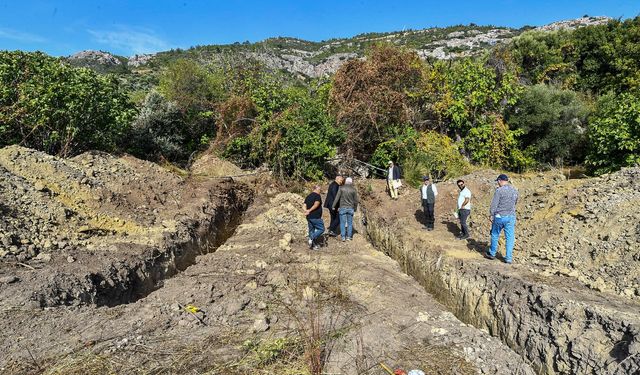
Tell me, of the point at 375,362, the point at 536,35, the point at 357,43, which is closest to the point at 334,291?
the point at 375,362

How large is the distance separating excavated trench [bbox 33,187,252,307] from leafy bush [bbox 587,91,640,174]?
504 inches

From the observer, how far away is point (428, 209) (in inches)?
418

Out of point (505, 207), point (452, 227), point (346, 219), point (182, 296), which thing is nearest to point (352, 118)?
point (452, 227)

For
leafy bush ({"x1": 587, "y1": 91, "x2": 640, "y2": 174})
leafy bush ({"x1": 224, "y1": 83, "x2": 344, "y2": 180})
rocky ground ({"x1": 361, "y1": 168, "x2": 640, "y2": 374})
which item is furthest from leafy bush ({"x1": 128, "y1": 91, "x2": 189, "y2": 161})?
leafy bush ({"x1": 587, "y1": 91, "x2": 640, "y2": 174})

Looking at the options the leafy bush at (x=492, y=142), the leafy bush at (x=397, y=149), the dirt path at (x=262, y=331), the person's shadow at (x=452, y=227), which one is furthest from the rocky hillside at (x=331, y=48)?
the dirt path at (x=262, y=331)

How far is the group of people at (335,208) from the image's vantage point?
8711 millimetres

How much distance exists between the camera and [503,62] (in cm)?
1792

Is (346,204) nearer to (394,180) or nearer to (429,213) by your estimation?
(429,213)

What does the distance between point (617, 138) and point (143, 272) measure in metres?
14.8

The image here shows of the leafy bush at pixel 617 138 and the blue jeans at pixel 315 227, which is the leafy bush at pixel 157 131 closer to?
the blue jeans at pixel 315 227

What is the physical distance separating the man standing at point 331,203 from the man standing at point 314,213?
0.79 m

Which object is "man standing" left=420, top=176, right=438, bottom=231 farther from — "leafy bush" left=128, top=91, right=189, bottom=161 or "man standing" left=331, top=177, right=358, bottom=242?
"leafy bush" left=128, top=91, right=189, bottom=161

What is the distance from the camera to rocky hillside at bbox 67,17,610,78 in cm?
4750

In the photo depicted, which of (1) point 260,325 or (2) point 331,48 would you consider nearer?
(1) point 260,325
